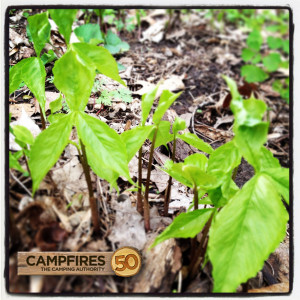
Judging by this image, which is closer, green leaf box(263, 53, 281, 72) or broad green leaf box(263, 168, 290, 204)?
broad green leaf box(263, 168, 290, 204)

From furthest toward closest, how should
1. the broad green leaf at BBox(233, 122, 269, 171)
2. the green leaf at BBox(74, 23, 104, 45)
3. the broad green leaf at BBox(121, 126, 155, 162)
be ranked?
1. the green leaf at BBox(74, 23, 104, 45)
2. the broad green leaf at BBox(121, 126, 155, 162)
3. the broad green leaf at BBox(233, 122, 269, 171)

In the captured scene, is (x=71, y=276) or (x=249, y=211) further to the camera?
(x=71, y=276)

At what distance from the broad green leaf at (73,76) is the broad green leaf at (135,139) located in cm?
12

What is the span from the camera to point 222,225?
57 centimetres

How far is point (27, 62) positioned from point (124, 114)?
0.86 ft

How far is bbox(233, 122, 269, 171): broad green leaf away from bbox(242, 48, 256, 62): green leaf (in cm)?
134

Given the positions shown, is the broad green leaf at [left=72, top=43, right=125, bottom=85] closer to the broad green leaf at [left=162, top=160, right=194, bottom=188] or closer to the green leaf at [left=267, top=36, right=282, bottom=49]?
the broad green leaf at [left=162, top=160, right=194, bottom=188]

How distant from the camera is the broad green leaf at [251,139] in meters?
0.55

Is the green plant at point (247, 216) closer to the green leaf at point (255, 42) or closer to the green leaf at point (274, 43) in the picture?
the green leaf at point (255, 42)

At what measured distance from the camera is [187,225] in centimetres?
66

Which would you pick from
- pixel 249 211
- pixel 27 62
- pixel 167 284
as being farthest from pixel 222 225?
pixel 27 62

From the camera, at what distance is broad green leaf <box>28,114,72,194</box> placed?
0.60 meters

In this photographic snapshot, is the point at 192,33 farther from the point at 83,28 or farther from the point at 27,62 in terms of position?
the point at 27,62

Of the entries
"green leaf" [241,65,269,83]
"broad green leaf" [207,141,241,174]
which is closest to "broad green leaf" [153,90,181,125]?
"broad green leaf" [207,141,241,174]
